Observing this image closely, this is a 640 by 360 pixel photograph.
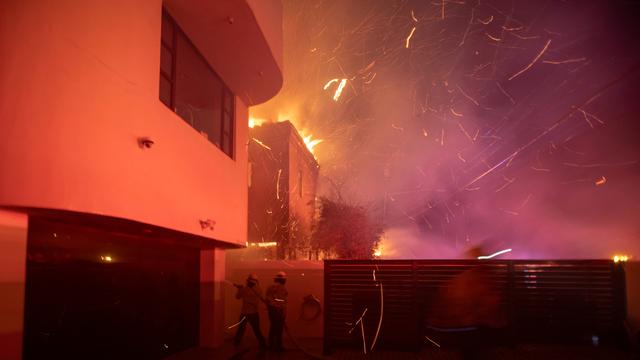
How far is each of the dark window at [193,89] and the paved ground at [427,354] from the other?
458 cm

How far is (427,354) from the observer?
411 inches

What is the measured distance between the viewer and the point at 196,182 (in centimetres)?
941

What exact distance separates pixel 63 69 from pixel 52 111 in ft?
1.65

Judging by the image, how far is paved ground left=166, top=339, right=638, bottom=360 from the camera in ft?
32.0

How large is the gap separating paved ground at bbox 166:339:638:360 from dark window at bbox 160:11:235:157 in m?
4.58

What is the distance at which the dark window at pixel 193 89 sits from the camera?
8.85 meters

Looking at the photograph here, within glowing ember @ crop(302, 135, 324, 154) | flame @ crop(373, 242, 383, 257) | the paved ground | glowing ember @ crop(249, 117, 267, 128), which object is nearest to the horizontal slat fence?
the paved ground

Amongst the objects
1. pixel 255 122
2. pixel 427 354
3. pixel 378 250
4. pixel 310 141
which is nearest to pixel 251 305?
pixel 427 354

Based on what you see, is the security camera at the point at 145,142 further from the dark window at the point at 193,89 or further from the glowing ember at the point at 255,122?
the glowing ember at the point at 255,122

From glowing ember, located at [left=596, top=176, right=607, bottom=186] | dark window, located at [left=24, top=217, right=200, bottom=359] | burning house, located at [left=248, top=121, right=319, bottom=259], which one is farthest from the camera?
glowing ember, located at [left=596, top=176, right=607, bottom=186]

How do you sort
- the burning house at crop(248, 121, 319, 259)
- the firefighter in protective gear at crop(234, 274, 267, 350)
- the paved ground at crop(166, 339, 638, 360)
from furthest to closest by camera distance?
the burning house at crop(248, 121, 319, 259) < the firefighter in protective gear at crop(234, 274, 267, 350) < the paved ground at crop(166, 339, 638, 360)

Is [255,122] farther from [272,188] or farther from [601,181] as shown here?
[601,181]

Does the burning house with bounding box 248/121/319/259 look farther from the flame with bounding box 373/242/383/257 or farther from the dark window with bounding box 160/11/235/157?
the dark window with bounding box 160/11/235/157

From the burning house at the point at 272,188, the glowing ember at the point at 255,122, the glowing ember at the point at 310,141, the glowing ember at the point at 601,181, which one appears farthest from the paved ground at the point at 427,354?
the glowing ember at the point at 601,181
